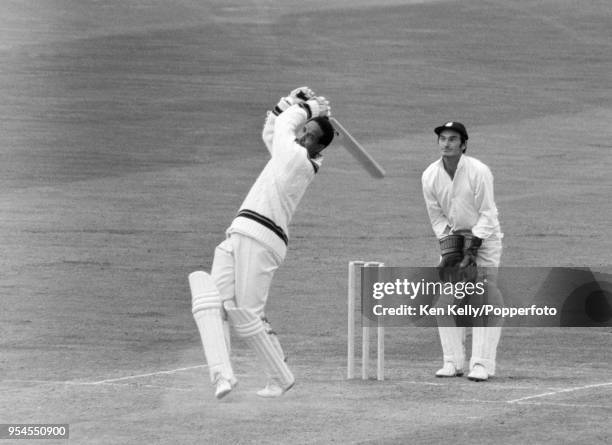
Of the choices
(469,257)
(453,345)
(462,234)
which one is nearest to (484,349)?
(453,345)

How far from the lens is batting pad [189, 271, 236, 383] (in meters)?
9.51

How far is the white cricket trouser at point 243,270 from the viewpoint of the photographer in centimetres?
986

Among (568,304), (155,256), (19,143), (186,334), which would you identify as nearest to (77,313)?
(186,334)

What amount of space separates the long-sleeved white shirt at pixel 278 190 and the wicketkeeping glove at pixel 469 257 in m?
1.85

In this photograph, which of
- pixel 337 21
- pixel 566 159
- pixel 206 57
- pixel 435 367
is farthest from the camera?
pixel 337 21

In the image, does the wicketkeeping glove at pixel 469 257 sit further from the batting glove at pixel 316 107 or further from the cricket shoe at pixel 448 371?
the batting glove at pixel 316 107

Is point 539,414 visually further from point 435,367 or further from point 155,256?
point 155,256

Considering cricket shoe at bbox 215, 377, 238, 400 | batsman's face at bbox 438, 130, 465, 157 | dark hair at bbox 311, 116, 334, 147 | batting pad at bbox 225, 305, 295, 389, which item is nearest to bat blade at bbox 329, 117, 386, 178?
dark hair at bbox 311, 116, 334, 147

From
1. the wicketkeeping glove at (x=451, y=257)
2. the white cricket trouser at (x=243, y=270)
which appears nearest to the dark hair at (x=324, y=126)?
the white cricket trouser at (x=243, y=270)

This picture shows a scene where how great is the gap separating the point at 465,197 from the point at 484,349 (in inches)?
47.0

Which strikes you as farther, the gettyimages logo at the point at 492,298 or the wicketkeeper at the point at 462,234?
the gettyimages logo at the point at 492,298

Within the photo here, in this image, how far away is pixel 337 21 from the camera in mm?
37781

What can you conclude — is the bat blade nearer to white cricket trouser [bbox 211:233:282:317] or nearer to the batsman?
the batsman

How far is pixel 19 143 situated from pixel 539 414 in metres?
18.1
